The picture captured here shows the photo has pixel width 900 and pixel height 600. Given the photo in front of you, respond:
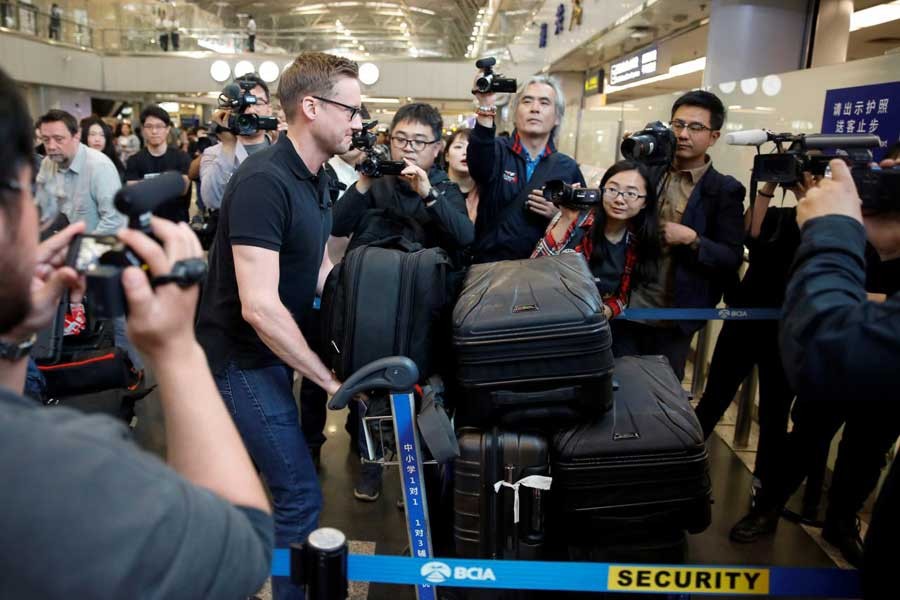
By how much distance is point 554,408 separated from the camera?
6.54ft

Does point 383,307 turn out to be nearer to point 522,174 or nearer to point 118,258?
point 118,258

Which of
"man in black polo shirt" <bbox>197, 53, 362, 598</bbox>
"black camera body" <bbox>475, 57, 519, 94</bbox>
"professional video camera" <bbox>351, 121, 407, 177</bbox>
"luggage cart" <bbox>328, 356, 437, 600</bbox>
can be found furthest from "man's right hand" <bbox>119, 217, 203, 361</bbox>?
"black camera body" <bbox>475, 57, 519, 94</bbox>

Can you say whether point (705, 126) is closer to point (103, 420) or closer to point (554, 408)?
point (554, 408)

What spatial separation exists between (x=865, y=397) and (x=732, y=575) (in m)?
0.71

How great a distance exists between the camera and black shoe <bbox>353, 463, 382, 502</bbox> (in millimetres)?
3301

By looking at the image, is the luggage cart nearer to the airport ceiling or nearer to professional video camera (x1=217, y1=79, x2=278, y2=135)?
professional video camera (x1=217, y1=79, x2=278, y2=135)

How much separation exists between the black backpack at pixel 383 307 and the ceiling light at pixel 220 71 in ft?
61.7

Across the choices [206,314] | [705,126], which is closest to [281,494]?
[206,314]

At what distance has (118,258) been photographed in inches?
32.7

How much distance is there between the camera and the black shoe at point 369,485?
330cm

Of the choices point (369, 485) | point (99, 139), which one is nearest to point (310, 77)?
point (369, 485)

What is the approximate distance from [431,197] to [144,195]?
2.09 meters

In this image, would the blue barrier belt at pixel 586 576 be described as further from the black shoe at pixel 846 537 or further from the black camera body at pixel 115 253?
the black shoe at pixel 846 537

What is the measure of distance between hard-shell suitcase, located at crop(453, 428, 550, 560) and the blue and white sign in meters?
2.07
